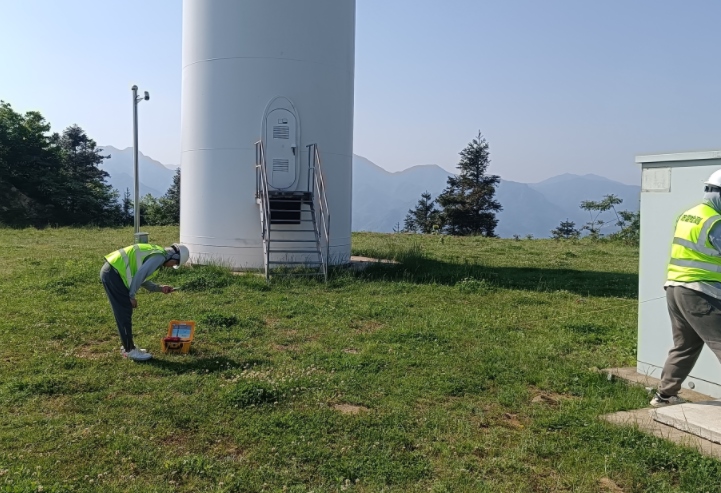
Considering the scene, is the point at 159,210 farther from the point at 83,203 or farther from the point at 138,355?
the point at 138,355

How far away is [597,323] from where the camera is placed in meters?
9.10

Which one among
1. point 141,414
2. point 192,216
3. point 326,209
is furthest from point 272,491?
point 192,216

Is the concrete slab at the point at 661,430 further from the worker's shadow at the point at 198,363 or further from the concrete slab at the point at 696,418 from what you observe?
the worker's shadow at the point at 198,363

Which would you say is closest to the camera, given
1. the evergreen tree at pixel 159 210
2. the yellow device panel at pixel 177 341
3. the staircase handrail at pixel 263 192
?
the yellow device panel at pixel 177 341

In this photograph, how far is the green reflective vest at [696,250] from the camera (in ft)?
16.5

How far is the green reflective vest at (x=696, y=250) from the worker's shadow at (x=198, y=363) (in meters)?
4.31

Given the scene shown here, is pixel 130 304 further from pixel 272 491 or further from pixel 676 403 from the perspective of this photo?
pixel 676 403

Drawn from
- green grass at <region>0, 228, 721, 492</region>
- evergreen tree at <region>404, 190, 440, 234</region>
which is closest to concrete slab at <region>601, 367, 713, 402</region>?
green grass at <region>0, 228, 721, 492</region>

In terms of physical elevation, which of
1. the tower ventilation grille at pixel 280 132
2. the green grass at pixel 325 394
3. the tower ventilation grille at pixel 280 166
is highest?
the tower ventilation grille at pixel 280 132

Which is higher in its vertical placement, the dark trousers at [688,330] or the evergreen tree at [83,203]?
the evergreen tree at [83,203]

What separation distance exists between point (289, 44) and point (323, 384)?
9.07 meters

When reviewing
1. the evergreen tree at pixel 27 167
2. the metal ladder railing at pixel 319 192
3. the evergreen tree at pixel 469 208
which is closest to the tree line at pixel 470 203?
the evergreen tree at pixel 469 208

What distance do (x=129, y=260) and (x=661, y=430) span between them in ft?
18.5

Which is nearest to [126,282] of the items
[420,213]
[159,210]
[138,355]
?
[138,355]
